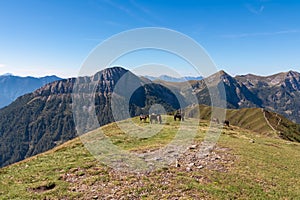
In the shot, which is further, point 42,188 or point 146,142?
point 146,142

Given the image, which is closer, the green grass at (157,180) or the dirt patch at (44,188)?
the green grass at (157,180)

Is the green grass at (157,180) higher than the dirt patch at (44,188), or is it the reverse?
the green grass at (157,180)

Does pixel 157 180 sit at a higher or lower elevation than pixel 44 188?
higher

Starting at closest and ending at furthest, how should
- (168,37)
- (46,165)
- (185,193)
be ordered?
(185,193) < (168,37) < (46,165)

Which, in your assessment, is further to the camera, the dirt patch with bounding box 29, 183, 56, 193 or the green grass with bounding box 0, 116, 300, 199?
the dirt patch with bounding box 29, 183, 56, 193

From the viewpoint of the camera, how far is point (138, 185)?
20.4 m

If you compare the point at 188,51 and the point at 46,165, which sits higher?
the point at 188,51

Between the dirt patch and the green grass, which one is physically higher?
the green grass

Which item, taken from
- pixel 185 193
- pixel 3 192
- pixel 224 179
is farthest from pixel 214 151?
pixel 3 192

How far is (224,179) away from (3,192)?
731 inches

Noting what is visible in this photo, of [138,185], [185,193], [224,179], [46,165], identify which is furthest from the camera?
[46,165]

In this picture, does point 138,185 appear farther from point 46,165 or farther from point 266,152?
point 266,152

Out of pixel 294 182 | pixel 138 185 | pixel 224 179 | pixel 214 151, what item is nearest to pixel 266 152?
pixel 214 151

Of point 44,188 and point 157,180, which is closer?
point 44,188
